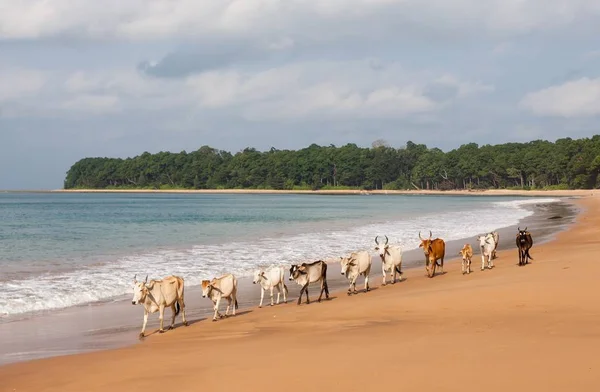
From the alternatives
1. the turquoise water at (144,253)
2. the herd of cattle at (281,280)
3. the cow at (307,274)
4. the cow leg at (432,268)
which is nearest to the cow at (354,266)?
the herd of cattle at (281,280)

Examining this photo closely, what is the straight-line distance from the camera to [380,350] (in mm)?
8625

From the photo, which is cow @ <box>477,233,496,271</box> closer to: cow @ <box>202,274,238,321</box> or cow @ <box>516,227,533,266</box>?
cow @ <box>516,227,533,266</box>

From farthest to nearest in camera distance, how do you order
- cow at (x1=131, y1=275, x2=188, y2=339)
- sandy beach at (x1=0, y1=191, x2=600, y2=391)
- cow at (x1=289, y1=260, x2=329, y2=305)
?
1. cow at (x1=289, y1=260, x2=329, y2=305)
2. cow at (x1=131, y1=275, x2=188, y2=339)
3. sandy beach at (x1=0, y1=191, x2=600, y2=391)

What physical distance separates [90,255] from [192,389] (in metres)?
19.1

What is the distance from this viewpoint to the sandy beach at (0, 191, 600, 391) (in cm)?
735

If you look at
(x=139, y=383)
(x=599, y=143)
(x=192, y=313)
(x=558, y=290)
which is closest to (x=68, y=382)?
(x=139, y=383)

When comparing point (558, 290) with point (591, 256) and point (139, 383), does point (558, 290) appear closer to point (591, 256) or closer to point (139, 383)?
point (591, 256)

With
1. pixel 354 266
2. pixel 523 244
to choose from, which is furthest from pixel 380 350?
pixel 523 244

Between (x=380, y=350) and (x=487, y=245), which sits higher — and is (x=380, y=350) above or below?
below

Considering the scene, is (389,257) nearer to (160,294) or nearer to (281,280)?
(281,280)

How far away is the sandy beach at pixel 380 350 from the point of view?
24.1ft

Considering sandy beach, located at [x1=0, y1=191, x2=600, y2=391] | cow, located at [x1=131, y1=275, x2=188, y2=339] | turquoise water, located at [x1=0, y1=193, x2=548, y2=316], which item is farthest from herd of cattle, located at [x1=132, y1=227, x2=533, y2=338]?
turquoise water, located at [x1=0, y1=193, x2=548, y2=316]

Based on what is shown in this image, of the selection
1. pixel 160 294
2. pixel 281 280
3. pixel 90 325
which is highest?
pixel 160 294

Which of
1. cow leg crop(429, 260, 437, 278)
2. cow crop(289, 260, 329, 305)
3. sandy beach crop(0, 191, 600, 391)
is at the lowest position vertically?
cow leg crop(429, 260, 437, 278)
